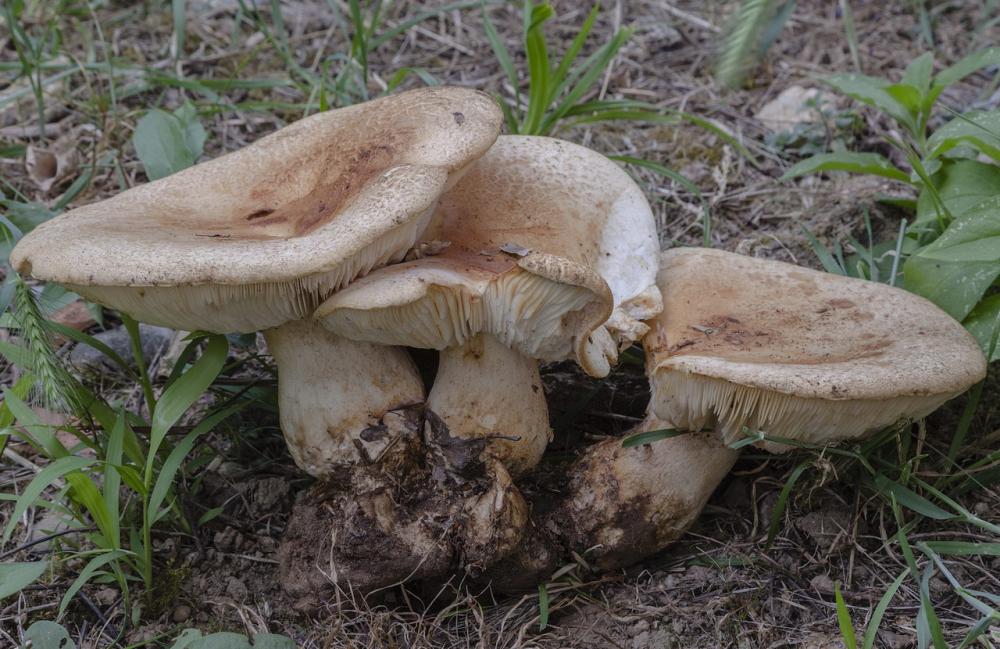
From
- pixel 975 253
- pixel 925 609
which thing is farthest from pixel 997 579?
pixel 975 253

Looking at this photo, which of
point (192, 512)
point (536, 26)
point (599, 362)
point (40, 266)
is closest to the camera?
point (40, 266)

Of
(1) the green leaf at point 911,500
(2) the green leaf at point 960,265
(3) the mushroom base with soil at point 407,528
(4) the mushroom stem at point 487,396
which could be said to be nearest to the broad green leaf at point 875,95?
(2) the green leaf at point 960,265

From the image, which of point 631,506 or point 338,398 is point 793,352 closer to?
point 631,506

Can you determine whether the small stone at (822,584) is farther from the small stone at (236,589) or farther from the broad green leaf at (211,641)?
the small stone at (236,589)

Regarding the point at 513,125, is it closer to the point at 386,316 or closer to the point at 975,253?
the point at 386,316

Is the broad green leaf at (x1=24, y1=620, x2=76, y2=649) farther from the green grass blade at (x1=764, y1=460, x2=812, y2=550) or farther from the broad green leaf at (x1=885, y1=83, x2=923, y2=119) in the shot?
the broad green leaf at (x1=885, y1=83, x2=923, y2=119)

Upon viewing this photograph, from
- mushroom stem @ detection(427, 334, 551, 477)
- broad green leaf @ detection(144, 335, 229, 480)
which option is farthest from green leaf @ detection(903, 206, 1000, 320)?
broad green leaf @ detection(144, 335, 229, 480)
